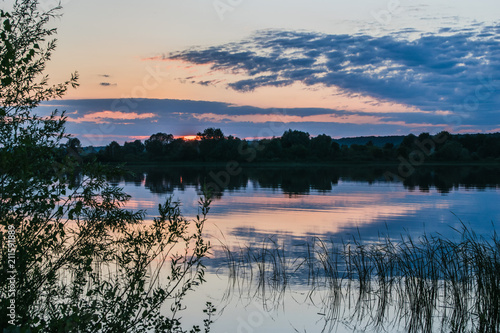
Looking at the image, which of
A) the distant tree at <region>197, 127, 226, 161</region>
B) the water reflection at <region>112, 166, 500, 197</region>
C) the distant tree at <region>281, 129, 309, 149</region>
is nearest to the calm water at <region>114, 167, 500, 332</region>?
the water reflection at <region>112, 166, 500, 197</region>

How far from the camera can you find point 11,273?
6750 mm

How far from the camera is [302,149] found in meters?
120

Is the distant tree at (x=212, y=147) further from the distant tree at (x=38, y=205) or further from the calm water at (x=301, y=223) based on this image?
the distant tree at (x=38, y=205)

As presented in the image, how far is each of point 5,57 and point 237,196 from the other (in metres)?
39.6

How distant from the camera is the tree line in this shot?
115m

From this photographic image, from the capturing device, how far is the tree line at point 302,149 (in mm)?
114625

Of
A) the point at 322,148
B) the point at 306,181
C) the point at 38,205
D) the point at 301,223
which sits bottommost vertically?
the point at 301,223

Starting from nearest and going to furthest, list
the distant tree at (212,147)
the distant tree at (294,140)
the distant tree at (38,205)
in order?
the distant tree at (38,205) < the distant tree at (212,147) < the distant tree at (294,140)

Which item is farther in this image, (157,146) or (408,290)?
(157,146)

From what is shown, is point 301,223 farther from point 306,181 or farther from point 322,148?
point 322,148

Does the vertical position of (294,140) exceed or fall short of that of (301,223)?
it exceeds it

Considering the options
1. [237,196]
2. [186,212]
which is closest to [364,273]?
[186,212]

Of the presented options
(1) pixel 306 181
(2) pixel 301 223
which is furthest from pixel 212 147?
(2) pixel 301 223

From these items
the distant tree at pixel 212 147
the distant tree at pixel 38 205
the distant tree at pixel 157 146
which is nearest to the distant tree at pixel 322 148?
the distant tree at pixel 212 147
